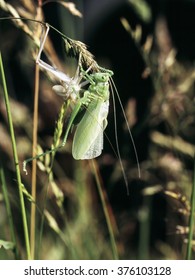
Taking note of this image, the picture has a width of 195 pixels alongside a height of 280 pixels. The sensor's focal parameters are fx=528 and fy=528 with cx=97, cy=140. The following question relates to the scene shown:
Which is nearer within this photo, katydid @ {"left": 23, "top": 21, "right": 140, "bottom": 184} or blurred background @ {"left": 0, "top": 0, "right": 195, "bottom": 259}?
katydid @ {"left": 23, "top": 21, "right": 140, "bottom": 184}

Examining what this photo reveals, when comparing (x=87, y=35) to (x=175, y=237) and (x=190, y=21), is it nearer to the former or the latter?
(x=190, y=21)

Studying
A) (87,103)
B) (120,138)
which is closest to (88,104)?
(87,103)

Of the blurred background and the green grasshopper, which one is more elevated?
the blurred background

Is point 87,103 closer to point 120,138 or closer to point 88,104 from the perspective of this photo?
point 88,104

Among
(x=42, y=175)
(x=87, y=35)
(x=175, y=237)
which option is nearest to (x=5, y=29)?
(x=42, y=175)

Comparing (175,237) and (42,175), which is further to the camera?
(42,175)

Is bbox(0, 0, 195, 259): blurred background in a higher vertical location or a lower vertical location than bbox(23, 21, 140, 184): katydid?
higher

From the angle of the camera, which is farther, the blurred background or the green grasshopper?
the blurred background
